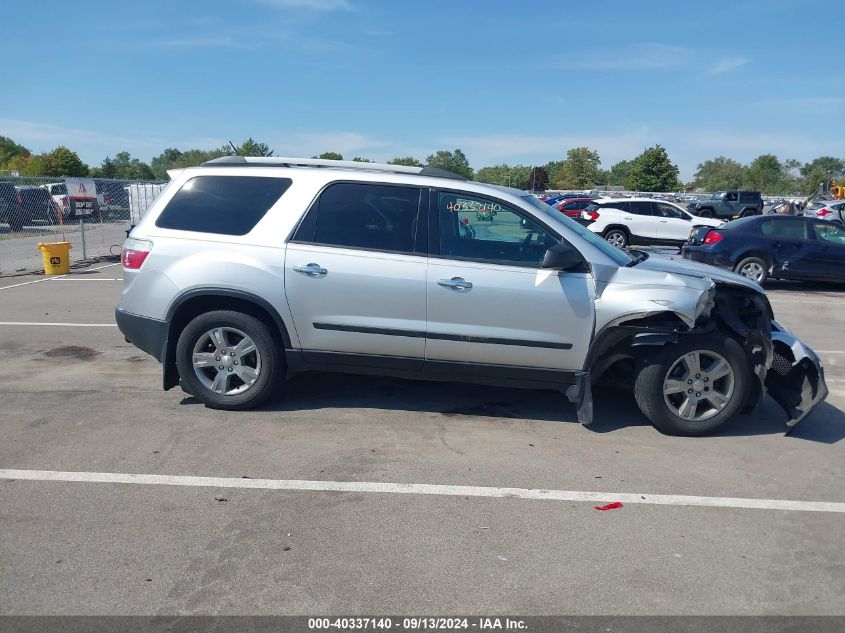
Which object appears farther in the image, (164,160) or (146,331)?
(164,160)

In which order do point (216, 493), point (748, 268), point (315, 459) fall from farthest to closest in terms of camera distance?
point (748, 268) → point (315, 459) → point (216, 493)

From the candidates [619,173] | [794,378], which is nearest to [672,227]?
[794,378]

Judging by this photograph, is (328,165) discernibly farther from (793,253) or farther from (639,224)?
(639,224)

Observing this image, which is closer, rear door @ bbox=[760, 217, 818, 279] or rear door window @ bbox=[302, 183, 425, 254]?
rear door window @ bbox=[302, 183, 425, 254]

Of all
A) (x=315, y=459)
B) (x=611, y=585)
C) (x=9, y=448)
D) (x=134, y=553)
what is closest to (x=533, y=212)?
(x=315, y=459)

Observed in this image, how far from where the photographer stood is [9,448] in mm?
4742

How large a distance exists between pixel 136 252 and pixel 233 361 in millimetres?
1159

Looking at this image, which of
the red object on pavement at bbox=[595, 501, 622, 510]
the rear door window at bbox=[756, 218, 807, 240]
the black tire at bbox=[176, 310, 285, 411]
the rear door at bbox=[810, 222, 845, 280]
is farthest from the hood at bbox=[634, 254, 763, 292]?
the rear door at bbox=[810, 222, 845, 280]

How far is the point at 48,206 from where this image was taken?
62.5ft

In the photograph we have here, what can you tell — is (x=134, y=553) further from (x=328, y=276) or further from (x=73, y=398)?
(x=73, y=398)

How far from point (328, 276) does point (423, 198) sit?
949mm

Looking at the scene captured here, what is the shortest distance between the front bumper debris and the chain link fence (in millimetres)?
14152

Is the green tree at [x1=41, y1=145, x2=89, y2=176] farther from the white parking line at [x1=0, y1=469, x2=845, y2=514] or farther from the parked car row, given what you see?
the white parking line at [x1=0, y1=469, x2=845, y2=514]

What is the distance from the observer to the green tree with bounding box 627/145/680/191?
72688 mm
